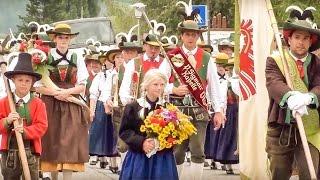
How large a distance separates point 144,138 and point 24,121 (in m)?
1.16

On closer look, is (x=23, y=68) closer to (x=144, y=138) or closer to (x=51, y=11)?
(x=144, y=138)

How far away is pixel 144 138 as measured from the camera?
28.9 ft

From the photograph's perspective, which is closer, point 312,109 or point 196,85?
point 312,109

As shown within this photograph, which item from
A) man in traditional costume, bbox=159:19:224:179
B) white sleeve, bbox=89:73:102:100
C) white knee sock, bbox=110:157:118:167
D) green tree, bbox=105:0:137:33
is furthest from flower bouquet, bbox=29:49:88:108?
green tree, bbox=105:0:137:33

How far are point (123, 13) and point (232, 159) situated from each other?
3761 centimetres

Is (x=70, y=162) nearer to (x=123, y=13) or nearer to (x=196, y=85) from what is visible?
(x=196, y=85)

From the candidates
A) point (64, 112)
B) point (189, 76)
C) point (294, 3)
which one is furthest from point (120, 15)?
point (189, 76)

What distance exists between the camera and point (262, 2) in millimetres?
10391

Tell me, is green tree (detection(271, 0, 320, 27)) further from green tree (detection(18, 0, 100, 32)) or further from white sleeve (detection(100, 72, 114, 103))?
green tree (detection(18, 0, 100, 32))

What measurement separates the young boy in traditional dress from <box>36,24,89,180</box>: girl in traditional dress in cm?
198

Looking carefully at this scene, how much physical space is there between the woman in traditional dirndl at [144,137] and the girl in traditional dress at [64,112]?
244 cm

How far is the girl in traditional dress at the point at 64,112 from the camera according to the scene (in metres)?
11.3

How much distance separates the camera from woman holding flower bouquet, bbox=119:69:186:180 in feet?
28.9

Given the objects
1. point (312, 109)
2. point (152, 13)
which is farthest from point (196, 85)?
point (152, 13)
